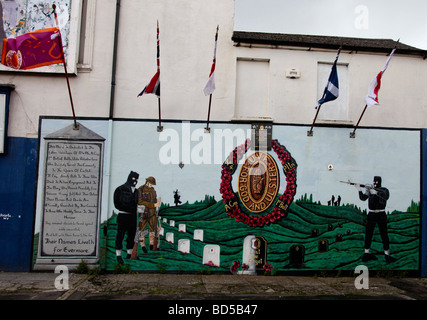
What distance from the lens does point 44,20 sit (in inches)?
356

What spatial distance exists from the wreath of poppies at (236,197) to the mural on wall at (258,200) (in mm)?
27

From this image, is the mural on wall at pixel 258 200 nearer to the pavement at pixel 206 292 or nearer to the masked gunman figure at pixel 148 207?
the masked gunman figure at pixel 148 207

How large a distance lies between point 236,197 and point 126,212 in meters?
2.98

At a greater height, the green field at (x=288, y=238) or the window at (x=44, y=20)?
the window at (x=44, y=20)

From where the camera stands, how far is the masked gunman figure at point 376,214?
30.8 ft

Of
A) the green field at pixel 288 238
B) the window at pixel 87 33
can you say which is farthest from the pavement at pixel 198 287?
the window at pixel 87 33

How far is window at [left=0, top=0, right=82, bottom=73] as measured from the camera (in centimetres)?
896

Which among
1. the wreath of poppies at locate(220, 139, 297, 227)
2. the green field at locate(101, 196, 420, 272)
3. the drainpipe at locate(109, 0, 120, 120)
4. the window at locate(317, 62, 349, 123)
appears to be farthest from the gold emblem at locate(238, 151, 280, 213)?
the drainpipe at locate(109, 0, 120, 120)

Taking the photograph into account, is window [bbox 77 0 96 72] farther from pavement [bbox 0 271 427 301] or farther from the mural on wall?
pavement [bbox 0 271 427 301]

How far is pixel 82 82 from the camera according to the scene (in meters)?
9.14

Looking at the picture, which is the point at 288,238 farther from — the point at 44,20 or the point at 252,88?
the point at 44,20

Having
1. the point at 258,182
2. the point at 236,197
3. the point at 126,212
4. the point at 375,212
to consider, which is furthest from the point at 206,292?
the point at 375,212

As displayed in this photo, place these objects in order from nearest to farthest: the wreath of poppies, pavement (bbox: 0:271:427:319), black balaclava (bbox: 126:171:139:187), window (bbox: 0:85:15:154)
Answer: pavement (bbox: 0:271:427:319) → window (bbox: 0:85:15:154) → black balaclava (bbox: 126:171:139:187) → the wreath of poppies

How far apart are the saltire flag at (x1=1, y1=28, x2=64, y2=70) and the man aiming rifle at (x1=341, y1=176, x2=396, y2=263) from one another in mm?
8388
